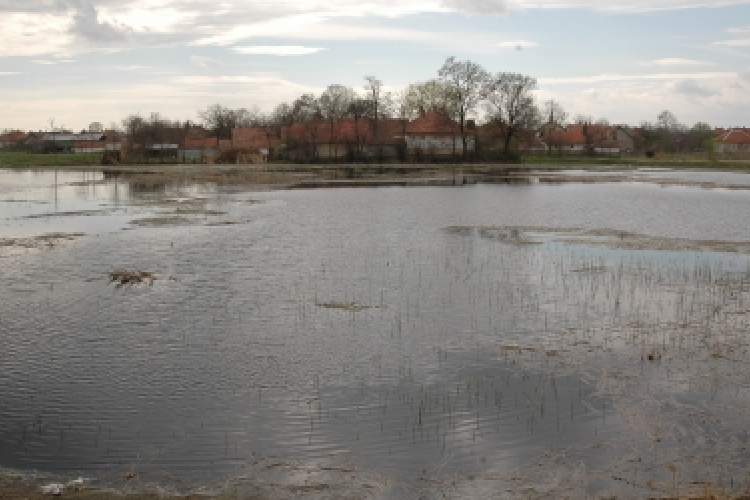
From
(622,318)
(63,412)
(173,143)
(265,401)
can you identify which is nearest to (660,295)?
(622,318)

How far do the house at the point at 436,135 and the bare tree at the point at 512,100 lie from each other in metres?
7.04

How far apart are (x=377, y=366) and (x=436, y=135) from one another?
110731 millimetres

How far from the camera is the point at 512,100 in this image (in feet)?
363

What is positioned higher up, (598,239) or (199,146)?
(199,146)

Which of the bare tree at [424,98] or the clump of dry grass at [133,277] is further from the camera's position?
the bare tree at [424,98]

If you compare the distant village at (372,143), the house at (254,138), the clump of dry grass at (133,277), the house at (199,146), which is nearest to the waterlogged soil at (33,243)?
the clump of dry grass at (133,277)

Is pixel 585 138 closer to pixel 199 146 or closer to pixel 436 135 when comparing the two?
pixel 436 135

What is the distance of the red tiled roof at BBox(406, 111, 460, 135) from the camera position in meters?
118

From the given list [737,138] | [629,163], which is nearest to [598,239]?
[629,163]

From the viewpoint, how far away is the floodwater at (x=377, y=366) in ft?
33.0

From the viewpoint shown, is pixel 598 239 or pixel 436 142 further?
pixel 436 142

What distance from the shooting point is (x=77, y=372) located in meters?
13.8

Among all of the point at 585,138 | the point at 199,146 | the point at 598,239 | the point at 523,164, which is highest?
the point at 585,138

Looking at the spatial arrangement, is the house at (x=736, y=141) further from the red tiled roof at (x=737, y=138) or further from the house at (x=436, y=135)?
the house at (x=436, y=135)
